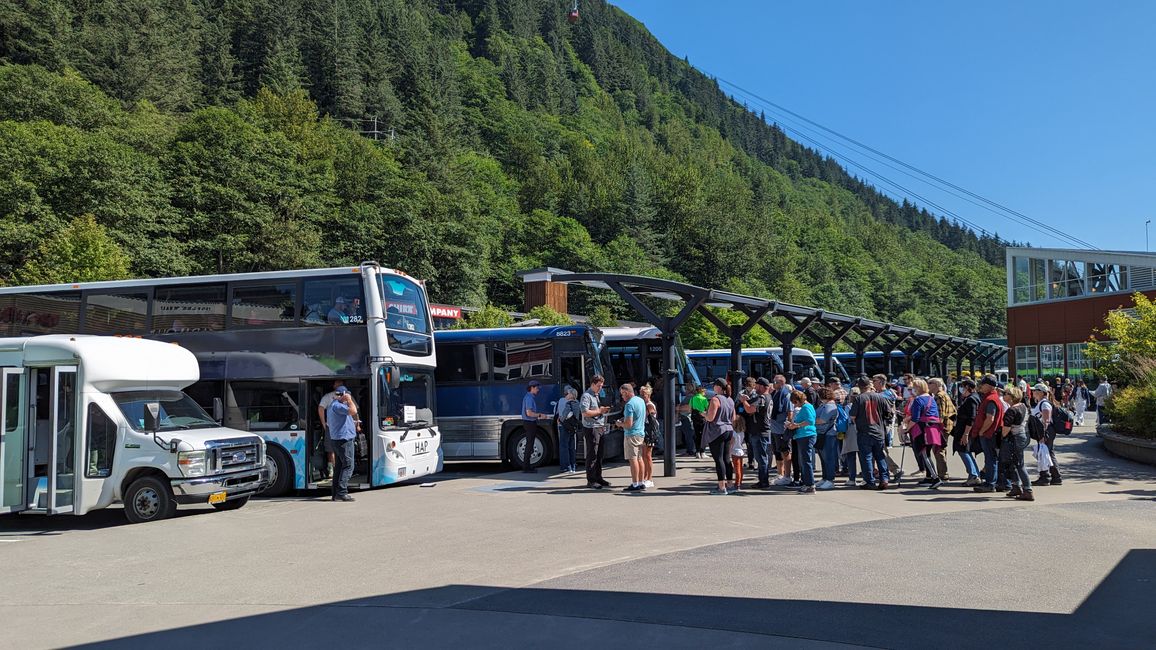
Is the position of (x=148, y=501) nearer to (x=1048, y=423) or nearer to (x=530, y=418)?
(x=530, y=418)

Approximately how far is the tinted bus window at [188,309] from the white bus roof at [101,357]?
2.86 meters

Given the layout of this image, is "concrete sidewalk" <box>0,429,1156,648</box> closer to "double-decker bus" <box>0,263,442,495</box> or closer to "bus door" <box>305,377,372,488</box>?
"bus door" <box>305,377,372,488</box>

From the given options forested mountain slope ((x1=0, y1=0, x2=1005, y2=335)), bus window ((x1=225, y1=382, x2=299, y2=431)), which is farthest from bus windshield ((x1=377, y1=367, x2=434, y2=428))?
forested mountain slope ((x1=0, y1=0, x2=1005, y2=335))

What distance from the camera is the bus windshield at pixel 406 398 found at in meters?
14.7

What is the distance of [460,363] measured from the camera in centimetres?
1934

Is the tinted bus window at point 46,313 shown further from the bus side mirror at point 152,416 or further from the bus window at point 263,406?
the bus side mirror at point 152,416

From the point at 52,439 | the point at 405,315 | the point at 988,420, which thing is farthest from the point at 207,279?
the point at 988,420

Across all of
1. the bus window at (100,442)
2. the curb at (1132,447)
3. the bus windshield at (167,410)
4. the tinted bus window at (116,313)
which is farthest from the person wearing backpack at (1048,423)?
the tinted bus window at (116,313)

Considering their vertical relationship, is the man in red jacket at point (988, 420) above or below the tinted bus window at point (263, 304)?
below

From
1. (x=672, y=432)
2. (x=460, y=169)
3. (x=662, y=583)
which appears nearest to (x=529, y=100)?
(x=460, y=169)

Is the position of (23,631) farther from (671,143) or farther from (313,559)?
(671,143)

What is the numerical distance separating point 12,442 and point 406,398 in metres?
5.80

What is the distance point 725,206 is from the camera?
105500mm

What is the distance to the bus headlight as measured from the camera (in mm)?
11969
